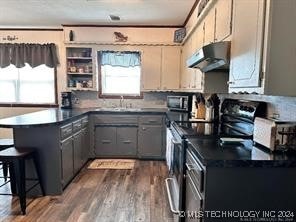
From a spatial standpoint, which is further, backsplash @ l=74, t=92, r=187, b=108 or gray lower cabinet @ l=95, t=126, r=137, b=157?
backsplash @ l=74, t=92, r=187, b=108

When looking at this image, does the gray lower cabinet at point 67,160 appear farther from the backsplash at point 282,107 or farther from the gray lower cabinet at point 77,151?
the backsplash at point 282,107

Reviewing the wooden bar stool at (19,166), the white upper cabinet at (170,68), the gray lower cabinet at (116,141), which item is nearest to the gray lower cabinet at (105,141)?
the gray lower cabinet at (116,141)

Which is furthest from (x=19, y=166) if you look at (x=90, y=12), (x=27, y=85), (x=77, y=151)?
(x=27, y=85)

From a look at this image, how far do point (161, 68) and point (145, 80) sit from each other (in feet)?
1.28

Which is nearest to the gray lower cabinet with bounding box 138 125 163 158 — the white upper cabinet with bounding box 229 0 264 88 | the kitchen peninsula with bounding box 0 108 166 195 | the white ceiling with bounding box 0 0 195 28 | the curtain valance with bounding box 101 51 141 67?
the kitchen peninsula with bounding box 0 108 166 195

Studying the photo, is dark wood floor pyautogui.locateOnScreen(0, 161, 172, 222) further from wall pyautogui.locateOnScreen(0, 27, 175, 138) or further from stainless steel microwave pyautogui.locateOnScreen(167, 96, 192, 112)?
wall pyautogui.locateOnScreen(0, 27, 175, 138)

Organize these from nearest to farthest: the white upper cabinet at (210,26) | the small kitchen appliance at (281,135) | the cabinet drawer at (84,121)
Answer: the small kitchen appliance at (281,135) → the white upper cabinet at (210,26) → the cabinet drawer at (84,121)

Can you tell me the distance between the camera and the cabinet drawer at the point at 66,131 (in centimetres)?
332

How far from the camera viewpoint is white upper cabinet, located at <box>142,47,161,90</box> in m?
5.04

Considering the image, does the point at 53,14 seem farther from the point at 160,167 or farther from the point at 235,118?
the point at 235,118

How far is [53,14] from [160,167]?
3.17 m

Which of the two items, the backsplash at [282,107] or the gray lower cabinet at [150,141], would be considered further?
the gray lower cabinet at [150,141]

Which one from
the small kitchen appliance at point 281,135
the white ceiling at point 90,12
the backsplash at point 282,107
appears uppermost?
the white ceiling at point 90,12

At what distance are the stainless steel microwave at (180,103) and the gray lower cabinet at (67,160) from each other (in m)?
1.97
